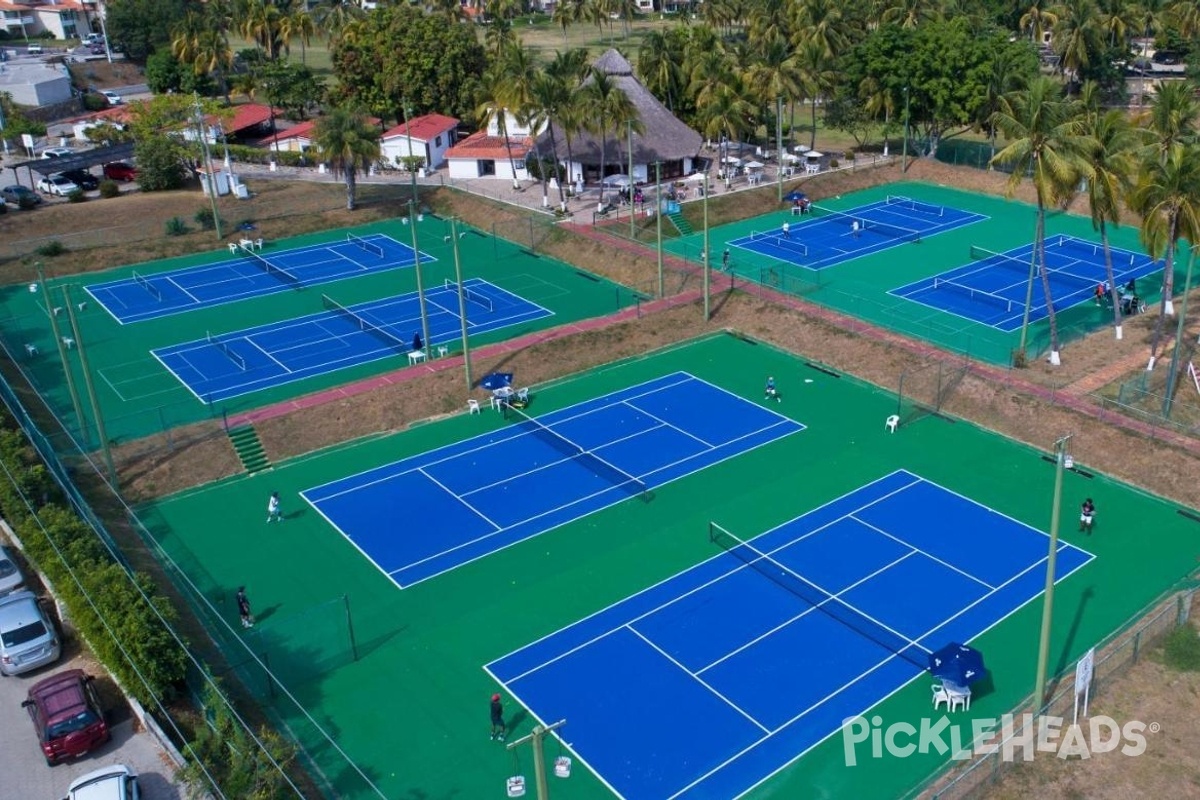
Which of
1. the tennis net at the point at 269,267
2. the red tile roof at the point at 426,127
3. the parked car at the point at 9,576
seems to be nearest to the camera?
the parked car at the point at 9,576

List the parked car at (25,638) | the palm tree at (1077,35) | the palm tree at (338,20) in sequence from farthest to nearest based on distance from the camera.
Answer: the palm tree at (338,20)
the palm tree at (1077,35)
the parked car at (25,638)

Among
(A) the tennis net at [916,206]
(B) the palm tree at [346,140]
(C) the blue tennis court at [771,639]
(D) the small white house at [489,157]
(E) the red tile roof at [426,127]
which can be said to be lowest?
(C) the blue tennis court at [771,639]

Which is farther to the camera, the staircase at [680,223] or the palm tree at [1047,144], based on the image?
the staircase at [680,223]

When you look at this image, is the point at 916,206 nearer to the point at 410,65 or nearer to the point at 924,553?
the point at 410,65

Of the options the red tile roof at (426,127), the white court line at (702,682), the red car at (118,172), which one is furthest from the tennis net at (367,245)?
the white court line at (702,682)

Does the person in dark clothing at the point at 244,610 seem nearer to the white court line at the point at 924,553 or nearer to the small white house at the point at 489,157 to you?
the white court line at the point at 924,553

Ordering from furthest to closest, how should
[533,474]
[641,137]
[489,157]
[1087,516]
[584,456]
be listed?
1. [489,157]
2. [641,137]
3. [584,456]
4. [533,474]
5. [1087,516]

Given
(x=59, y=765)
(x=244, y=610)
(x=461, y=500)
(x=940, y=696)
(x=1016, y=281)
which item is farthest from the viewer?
(x=1016, y=281)

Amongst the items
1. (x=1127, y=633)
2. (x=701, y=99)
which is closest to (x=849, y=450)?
(x=1127, y=633)

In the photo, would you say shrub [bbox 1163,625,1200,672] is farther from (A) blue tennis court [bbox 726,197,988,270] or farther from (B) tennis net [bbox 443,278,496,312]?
(B) tennis net [bbox 443,278,496,312]

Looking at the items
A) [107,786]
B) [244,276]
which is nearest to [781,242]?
[244,276]
